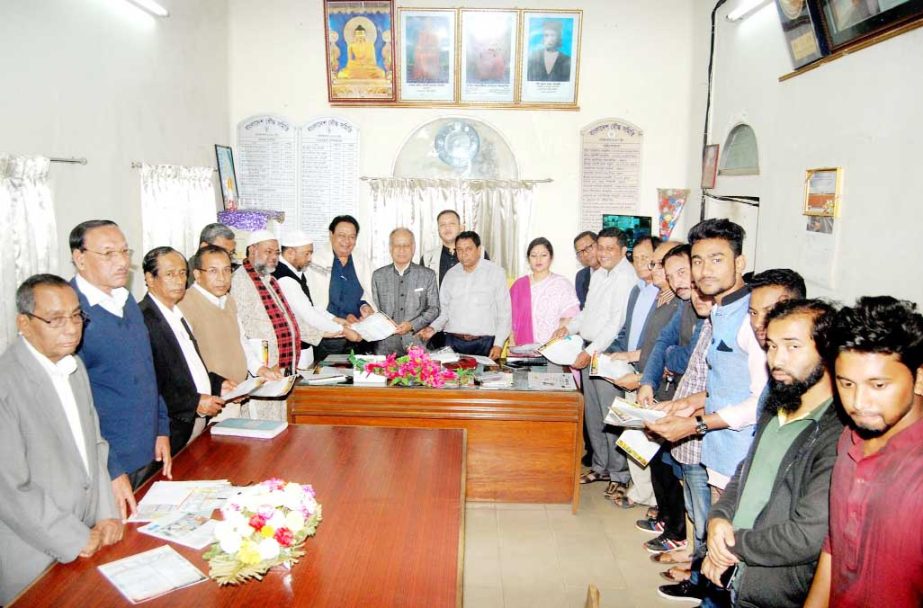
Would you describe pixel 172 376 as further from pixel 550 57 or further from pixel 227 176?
pixel 550 57

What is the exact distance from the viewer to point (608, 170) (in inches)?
258

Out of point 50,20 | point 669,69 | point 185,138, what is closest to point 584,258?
point 669,69

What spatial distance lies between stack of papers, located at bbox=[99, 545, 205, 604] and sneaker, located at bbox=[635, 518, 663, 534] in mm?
2764

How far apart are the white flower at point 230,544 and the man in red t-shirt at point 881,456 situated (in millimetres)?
1625

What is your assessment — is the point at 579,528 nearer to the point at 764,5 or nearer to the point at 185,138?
the point at 764,5

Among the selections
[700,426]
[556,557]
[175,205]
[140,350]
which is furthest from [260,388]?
[175,205]

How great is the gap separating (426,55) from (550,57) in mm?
1284

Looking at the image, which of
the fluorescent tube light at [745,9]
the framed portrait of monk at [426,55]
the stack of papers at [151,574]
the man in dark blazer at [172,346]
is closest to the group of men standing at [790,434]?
the stack of papers at [151,574]

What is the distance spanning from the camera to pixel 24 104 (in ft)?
11.0

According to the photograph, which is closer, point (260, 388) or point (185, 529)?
point (185, 529)

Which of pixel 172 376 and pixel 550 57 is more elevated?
pixel 550 57

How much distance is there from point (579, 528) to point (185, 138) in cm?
461

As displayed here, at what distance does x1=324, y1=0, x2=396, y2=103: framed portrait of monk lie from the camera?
6.24 m

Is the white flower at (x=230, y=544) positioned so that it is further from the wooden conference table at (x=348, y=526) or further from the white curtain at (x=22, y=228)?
the white curtain at (x=22, y=228)
